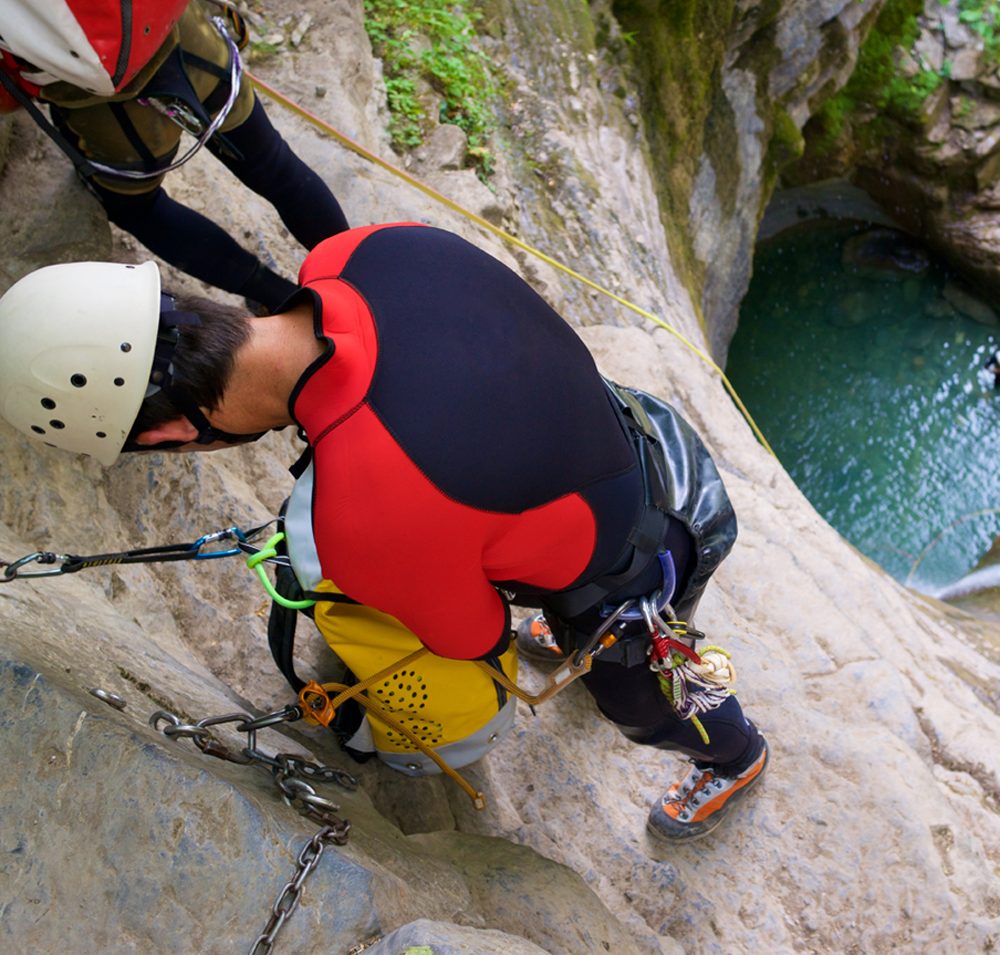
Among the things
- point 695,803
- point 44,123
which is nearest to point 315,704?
point 695,803

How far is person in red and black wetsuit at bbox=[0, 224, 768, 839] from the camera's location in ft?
4.72

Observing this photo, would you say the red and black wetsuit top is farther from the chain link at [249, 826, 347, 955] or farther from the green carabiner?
the chain link at [249, 826, 347, 955]

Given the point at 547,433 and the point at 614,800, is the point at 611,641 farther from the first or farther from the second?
the point at 614,800

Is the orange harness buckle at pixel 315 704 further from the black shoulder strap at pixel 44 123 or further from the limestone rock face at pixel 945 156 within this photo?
the limestone rock face at pixel 945 156

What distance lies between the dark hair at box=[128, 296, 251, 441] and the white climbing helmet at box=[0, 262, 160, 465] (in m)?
0.05

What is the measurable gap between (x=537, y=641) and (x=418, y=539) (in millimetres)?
1592

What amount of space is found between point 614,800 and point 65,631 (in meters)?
1.91

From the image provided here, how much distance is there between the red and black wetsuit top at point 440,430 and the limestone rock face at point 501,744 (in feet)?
1.87

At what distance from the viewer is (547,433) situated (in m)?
1.60

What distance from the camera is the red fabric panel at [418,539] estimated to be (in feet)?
4.66

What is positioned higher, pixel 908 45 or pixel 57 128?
pixel 908 45

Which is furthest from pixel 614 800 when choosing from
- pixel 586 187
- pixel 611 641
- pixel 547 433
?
pixel 586 187

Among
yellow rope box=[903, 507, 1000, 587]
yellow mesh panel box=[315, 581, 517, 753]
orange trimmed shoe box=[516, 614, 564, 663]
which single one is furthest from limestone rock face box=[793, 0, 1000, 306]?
yellow mesh panel box=[315, 581, 517, 753]

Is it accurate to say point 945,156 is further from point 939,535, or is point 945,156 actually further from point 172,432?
point 172,432
